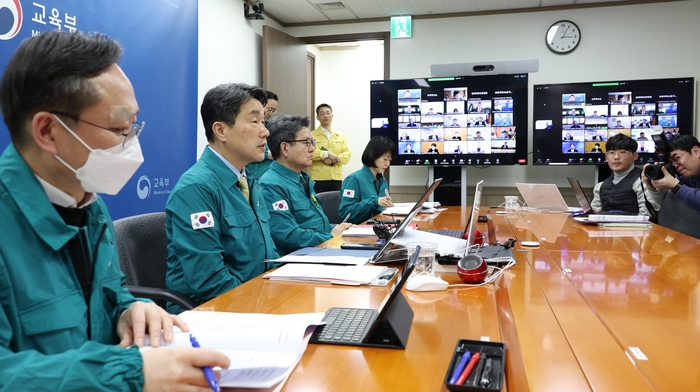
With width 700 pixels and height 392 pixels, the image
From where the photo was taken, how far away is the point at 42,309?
0.87 m

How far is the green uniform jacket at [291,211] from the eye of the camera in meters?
2.46

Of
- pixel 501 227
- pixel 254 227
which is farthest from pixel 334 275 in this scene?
pixel 501 227

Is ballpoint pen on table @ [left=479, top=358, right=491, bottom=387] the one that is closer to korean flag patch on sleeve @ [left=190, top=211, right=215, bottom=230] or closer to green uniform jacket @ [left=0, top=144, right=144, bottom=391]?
green uniform jacket @ [left=0, top=144, right=144, bottom=391]

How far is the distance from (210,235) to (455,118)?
14.2 feet

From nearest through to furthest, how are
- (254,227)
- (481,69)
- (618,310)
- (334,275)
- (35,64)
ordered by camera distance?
(35,64)
(618,310)
(334,275)
(254,227)
(481,69)

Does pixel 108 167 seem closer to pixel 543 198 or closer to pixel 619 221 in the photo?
pixel 619 221

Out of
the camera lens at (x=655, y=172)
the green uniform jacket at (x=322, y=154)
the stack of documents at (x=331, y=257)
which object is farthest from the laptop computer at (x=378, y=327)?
the green uniform jacket at (x=322, y=154)

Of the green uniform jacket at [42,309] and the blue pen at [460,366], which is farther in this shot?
the blue pen at [460,366]

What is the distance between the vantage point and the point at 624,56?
555 cm

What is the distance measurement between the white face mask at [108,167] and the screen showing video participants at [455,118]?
4.80 metres

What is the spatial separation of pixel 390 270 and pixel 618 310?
658 millimetres

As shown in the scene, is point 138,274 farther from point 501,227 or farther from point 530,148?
point 530,148

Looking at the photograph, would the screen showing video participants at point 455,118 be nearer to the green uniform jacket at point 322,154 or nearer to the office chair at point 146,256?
the green uniform jacket at point 322,154

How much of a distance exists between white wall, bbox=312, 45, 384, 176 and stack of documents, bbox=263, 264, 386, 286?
636 cm
